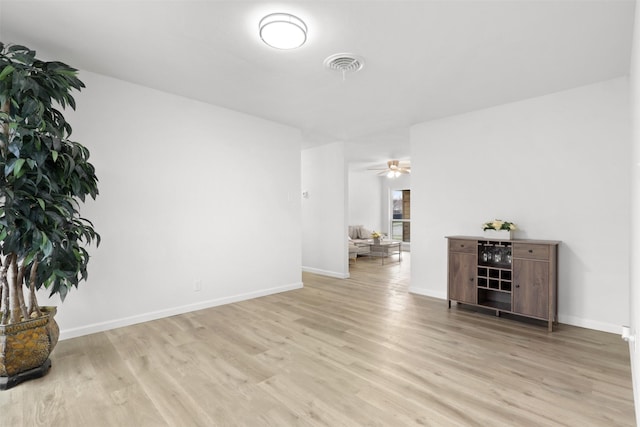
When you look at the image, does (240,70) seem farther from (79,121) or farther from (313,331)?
(313,331)

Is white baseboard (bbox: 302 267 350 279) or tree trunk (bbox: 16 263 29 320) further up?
tree trunk (bbox: 16 263 29 320)

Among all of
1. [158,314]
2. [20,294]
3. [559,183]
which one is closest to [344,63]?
[559,183]

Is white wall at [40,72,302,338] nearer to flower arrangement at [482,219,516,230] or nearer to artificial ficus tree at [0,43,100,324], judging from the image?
artificial ficus tree at [0,43,100,324]

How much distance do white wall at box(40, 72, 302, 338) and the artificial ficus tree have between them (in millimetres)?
750

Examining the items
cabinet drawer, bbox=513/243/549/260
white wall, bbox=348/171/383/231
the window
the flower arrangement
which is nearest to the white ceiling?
the flower arrangement

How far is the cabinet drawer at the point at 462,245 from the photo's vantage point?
3.78 metres

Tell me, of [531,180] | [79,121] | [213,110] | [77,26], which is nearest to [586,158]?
[531,180]

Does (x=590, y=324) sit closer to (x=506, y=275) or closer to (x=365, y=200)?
(x=506, y=275)

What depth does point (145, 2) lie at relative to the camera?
6.81ft

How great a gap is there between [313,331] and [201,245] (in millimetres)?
1795

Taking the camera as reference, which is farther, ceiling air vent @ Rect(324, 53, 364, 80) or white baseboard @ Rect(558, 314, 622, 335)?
white baseboard @ Rect(558, 314, 622, 335)

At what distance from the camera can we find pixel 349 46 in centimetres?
256

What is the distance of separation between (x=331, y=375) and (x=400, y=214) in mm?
8781

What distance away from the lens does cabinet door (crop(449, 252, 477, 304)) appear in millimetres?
3758
